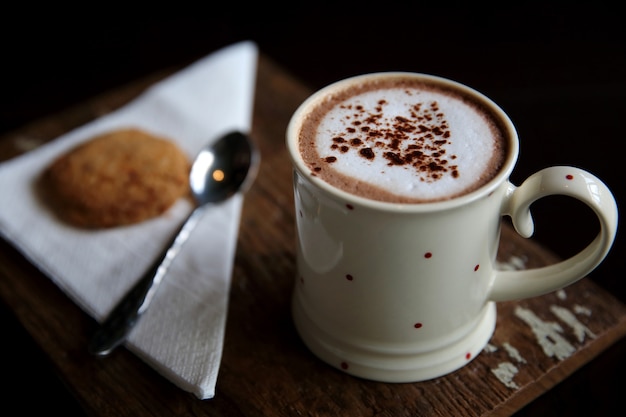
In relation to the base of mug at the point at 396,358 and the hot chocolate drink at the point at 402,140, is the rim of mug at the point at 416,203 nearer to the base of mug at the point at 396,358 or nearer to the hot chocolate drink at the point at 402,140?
the hot chocolate drink at the point at 402,140

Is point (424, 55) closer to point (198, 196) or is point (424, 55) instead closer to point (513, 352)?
point (198, 196)

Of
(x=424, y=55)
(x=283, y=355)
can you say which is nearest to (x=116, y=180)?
(x=283, y=355)

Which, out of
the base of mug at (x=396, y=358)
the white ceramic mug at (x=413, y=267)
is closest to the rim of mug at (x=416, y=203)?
the white ceramic mug at (x=413, y=267)

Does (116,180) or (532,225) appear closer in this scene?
(532,225)

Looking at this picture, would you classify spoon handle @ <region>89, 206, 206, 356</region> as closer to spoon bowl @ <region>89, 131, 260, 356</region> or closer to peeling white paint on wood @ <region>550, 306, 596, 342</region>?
spoon bowl @ <region>89, 131, 260, 356</region>

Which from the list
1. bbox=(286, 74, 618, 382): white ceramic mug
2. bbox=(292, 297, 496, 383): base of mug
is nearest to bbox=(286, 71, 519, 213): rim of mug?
bbox=(286, 74, 618, 382): white ceramic mug

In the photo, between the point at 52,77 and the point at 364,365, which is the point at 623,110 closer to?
the point at 364,365
